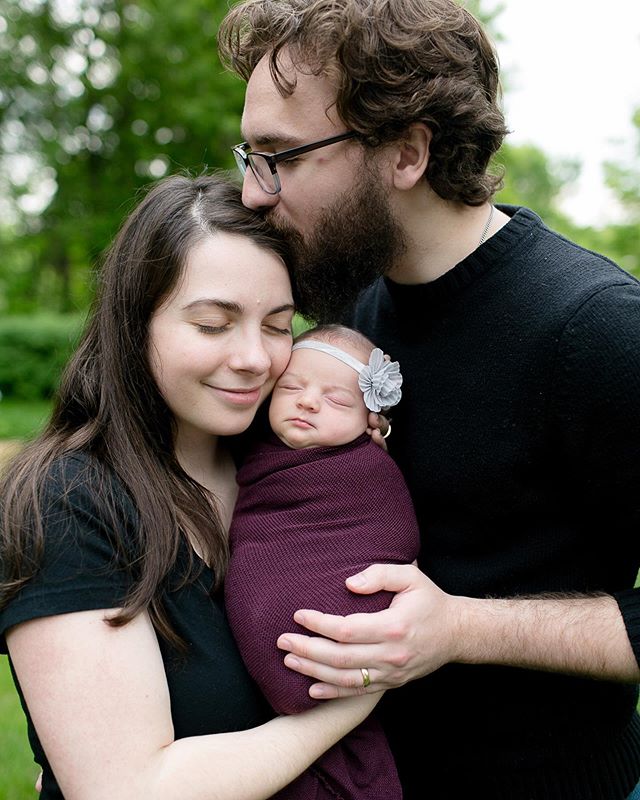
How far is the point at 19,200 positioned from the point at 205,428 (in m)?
23.3

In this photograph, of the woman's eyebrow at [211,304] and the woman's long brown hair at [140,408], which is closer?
the woman's long brown hair at [140,408]

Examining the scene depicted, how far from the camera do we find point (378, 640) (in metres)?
2.19

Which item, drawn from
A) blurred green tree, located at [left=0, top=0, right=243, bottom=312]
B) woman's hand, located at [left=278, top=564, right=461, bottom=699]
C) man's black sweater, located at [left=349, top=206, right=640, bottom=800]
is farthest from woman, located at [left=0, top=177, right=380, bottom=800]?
blurred green tree, located at [left=0, top=0, right=243, bottom=312]

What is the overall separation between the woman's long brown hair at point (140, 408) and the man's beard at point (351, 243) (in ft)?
0.72

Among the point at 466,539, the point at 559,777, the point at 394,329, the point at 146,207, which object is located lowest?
the point at 559,777

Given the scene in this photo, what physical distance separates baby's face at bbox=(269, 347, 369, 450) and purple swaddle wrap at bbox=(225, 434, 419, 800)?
0.14 feet

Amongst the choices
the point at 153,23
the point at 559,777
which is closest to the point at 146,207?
the point at 559,777

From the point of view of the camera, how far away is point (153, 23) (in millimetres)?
20781

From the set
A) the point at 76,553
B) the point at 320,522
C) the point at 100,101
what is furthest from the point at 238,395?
the point at 100,101

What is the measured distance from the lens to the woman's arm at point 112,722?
1.94m

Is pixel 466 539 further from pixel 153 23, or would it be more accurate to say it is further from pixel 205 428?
pixel 153 23

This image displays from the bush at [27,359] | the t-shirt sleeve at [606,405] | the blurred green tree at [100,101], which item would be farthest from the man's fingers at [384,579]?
the blurred green tree at [100,101]

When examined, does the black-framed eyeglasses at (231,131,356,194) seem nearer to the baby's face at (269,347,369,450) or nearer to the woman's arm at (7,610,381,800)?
the baby's face at (269,347,369,450)

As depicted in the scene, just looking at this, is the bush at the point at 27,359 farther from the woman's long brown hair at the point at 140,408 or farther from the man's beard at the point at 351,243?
the woman's long brown hair at the point at 140,408
